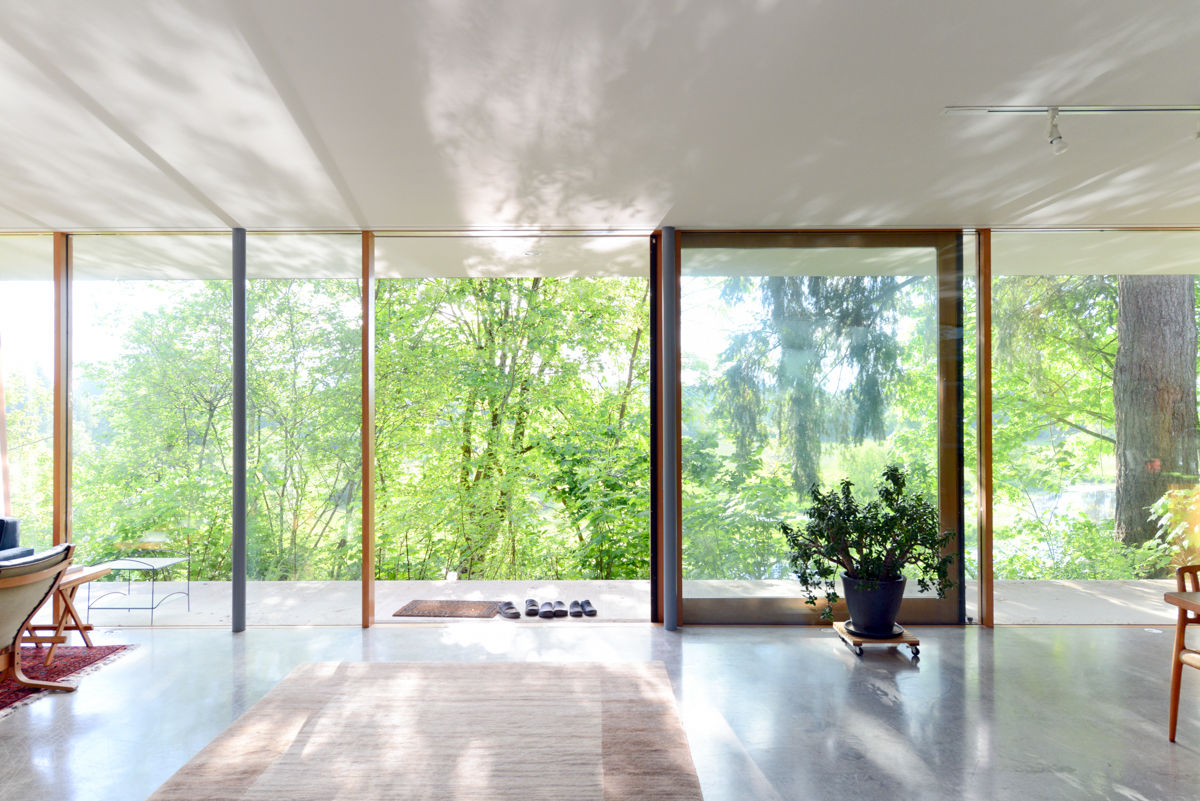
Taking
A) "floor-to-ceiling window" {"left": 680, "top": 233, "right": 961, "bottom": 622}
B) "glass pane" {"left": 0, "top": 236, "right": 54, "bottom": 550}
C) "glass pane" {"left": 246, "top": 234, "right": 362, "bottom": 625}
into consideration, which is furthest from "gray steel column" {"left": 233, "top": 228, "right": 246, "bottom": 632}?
"floor-to-ceiling window" {"left": 680, "top": 233, "right": 961, "bottom": 622}

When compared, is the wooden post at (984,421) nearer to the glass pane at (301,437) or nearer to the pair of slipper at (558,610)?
the pair of slipper at (558,610)

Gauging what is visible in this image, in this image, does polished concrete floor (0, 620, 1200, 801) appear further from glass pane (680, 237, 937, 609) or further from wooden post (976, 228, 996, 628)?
glass pane (680, 237, 937, 609)

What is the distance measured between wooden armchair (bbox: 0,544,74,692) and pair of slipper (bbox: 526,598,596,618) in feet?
9.14

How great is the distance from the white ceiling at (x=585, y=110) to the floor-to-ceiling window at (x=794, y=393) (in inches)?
18.0

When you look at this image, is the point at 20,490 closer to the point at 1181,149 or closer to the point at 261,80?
the point at 261,80

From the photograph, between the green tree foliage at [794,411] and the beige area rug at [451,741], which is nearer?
the beige area rug at [451,741]

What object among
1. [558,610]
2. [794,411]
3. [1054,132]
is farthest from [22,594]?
[1054,132]

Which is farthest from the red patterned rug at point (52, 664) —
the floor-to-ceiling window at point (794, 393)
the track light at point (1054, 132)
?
the track light at point (1054, 132)

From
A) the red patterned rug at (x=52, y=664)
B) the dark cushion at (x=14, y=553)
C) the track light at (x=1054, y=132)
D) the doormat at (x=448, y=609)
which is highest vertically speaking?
the track light at (x=1054, y=132)

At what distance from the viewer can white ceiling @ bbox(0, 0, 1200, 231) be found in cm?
228

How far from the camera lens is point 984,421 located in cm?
475

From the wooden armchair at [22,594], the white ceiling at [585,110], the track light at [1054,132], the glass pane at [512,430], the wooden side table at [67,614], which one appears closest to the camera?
the white ceiling at [585,110]

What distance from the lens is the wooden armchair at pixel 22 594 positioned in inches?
129

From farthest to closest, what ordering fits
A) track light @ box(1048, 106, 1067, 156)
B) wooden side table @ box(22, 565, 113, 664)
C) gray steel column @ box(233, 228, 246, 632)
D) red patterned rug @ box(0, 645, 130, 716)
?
gray steel column @ box(233, 228, 246, 632) < wooden side table @ box(22, 565, 113, 664) < red patterned rug @ box(0, 645, 130, 716) < track light @ box(1048, 106, 1067, 156)
